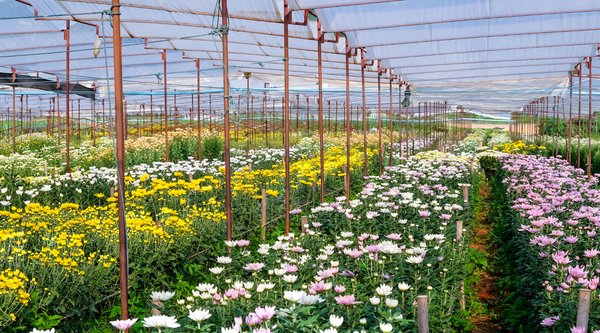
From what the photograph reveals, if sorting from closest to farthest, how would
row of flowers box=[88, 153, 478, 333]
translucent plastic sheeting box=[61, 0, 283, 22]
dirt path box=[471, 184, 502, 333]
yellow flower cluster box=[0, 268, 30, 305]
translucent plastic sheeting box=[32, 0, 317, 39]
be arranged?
row of flowers box=[88, 153, 478, 333] < yellow flower cluster box=[0, 268, 30, 305] < dirt path box=[471, 184, 502, 333] < translucent plastic sheeting box=[61, 0, 283, 22] < translucent plastic sheeting box=[32, 0, 317, 39]

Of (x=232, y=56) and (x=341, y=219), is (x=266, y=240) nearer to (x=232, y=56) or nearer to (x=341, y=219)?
(x=341, y=219)

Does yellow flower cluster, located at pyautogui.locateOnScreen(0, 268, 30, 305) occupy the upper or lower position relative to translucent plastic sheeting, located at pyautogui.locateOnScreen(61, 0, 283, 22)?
lower

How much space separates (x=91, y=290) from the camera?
13.5ft

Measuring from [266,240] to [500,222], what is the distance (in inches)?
155

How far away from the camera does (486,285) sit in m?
6.11

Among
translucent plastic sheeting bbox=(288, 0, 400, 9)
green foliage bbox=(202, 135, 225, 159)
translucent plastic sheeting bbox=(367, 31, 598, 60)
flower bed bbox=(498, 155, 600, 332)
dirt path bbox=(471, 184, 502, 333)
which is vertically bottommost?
dirt path bbox=(471, 184, 502, 333)

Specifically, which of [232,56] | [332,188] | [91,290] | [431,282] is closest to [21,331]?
[91,290]

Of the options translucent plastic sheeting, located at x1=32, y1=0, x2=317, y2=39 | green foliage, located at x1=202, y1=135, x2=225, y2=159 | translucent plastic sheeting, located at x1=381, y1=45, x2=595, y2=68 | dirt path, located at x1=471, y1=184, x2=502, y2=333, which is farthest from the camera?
green foliage, located at x1=202, y1=135, x2=225, y2=159

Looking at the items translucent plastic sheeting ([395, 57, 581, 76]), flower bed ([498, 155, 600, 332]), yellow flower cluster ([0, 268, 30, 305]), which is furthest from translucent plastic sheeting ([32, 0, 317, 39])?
translucent plastic sheeting ([395, 57, 581, 76])

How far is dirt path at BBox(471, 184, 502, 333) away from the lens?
5.08m

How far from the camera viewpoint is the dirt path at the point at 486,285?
5.08 metres

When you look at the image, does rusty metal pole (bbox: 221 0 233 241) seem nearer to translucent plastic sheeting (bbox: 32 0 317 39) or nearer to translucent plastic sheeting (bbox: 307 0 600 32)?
translucent plastic sheeting (bbox: 32 0 317 39)

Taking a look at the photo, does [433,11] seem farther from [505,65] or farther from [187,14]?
[505,65]

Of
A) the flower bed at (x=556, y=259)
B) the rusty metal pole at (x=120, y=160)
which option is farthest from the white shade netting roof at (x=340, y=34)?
the flower bed at (x=556, y=259)
